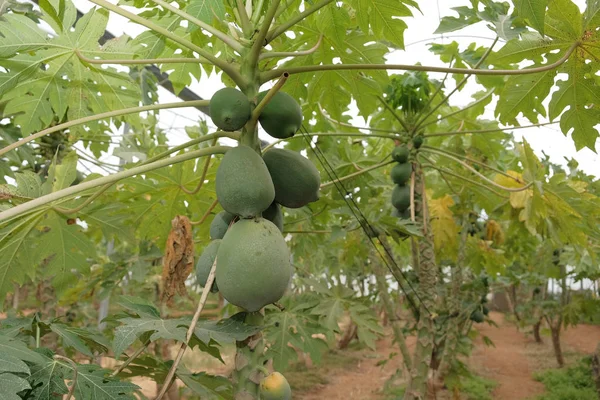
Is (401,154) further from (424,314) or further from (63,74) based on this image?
(63,74)

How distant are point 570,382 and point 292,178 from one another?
6103 mm

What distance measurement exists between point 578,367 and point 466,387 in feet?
6.13

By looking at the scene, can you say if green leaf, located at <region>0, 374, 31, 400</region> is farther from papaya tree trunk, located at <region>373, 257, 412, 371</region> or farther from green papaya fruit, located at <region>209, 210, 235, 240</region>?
papaya tree trunk, located at <region>373, 257, 412, 371</region>

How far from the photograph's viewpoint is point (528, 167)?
2.39 meters

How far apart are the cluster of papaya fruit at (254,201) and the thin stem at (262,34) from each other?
0.10 metres

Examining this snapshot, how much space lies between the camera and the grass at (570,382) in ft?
17.9

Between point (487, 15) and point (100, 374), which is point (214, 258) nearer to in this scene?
point (100, 374)

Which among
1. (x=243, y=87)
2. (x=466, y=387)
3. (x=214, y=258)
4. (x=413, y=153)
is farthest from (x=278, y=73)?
(x=466, y=387)

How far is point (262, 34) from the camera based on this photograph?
1.18 metres

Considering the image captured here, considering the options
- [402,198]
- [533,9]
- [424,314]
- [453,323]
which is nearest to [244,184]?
[533,9]

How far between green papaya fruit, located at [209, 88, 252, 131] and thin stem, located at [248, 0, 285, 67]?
125 mm

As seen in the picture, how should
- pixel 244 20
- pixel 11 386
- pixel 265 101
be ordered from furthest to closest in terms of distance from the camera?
1. pixel 244 20
2. pixel 265 101
3. pixel 11 386

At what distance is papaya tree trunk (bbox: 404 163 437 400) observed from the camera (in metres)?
2.37

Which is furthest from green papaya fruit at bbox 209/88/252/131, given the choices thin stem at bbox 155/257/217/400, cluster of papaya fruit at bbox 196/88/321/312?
thin stem at bbox 155/257/217/400
